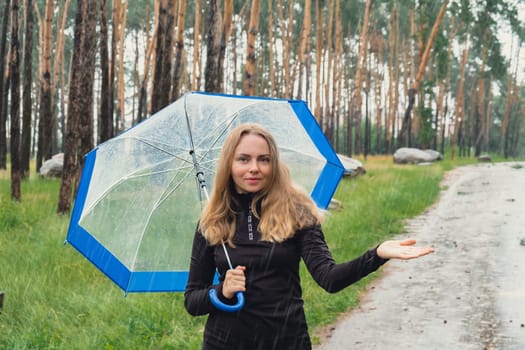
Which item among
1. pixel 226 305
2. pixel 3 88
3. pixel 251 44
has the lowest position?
pixel 226 305

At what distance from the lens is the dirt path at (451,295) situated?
5652 millimetres

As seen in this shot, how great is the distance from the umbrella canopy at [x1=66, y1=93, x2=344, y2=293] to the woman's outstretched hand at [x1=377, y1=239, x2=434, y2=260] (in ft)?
5.28

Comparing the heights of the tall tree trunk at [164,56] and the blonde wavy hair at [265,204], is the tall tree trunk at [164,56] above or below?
above

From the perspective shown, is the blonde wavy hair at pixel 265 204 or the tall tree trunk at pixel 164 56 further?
the tall tree trunk at pixel 164 56

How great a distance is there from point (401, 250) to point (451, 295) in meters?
5.36

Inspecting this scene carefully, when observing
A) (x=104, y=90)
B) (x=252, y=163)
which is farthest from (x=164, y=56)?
(x=252, y=163)

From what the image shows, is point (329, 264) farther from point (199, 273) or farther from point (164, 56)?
point (164, 56)

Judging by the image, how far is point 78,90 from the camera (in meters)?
11.7

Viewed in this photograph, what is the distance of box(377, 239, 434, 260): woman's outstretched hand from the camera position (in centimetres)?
209

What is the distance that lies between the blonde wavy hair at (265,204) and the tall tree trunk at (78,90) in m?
9.50

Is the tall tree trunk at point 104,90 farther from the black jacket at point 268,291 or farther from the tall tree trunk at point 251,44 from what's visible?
the black jacket at point 268,291

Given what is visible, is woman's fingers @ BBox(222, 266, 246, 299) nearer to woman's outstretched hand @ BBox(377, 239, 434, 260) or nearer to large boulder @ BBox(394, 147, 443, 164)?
woman's outstretched hand @ BBox(377, 239, 434, 260)

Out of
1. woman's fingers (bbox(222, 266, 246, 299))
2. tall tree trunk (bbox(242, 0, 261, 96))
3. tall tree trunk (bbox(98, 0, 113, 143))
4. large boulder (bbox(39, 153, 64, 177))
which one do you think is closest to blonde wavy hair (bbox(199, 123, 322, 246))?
woman's fingers (bbox(222, 266, 246, 299))

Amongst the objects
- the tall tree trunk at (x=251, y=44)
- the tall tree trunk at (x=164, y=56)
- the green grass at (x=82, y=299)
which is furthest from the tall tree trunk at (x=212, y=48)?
the green grass at (x=82, y=299)
